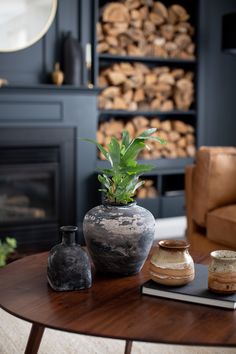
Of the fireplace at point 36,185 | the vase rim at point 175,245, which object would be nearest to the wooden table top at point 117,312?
the vase rim at point 175,245

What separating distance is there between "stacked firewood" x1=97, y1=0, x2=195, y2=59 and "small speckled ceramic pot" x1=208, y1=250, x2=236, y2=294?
3.10 meters

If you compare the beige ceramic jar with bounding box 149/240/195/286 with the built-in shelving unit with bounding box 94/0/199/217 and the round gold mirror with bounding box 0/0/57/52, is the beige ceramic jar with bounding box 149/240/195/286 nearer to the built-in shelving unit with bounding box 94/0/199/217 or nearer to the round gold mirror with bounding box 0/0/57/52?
the round gold mirror with bounding box 0/0/57/52

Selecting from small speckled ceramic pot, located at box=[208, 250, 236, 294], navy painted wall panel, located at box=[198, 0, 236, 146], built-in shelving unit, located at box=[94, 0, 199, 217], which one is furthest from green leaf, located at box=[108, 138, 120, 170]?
navy painted wall panel, located at box=[198, 0, 236, 146]

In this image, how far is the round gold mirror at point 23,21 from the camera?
399 cm

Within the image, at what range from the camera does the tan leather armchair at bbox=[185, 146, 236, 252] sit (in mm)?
3072

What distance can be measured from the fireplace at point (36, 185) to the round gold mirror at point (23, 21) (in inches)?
22.7

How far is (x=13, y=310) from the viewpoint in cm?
151

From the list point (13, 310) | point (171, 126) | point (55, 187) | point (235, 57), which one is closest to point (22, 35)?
point (55, 187)

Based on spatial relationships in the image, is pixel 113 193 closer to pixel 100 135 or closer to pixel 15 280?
pixel 15 280

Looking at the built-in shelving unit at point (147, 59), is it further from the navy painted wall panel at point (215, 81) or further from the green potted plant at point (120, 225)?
the green potted plant at point (120, 225)

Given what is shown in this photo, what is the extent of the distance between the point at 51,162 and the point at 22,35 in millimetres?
862

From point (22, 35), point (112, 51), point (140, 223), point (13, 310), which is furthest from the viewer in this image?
point (112, 51)

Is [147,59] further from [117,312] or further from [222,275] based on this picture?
[117,312]

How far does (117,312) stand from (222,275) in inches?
11.7
